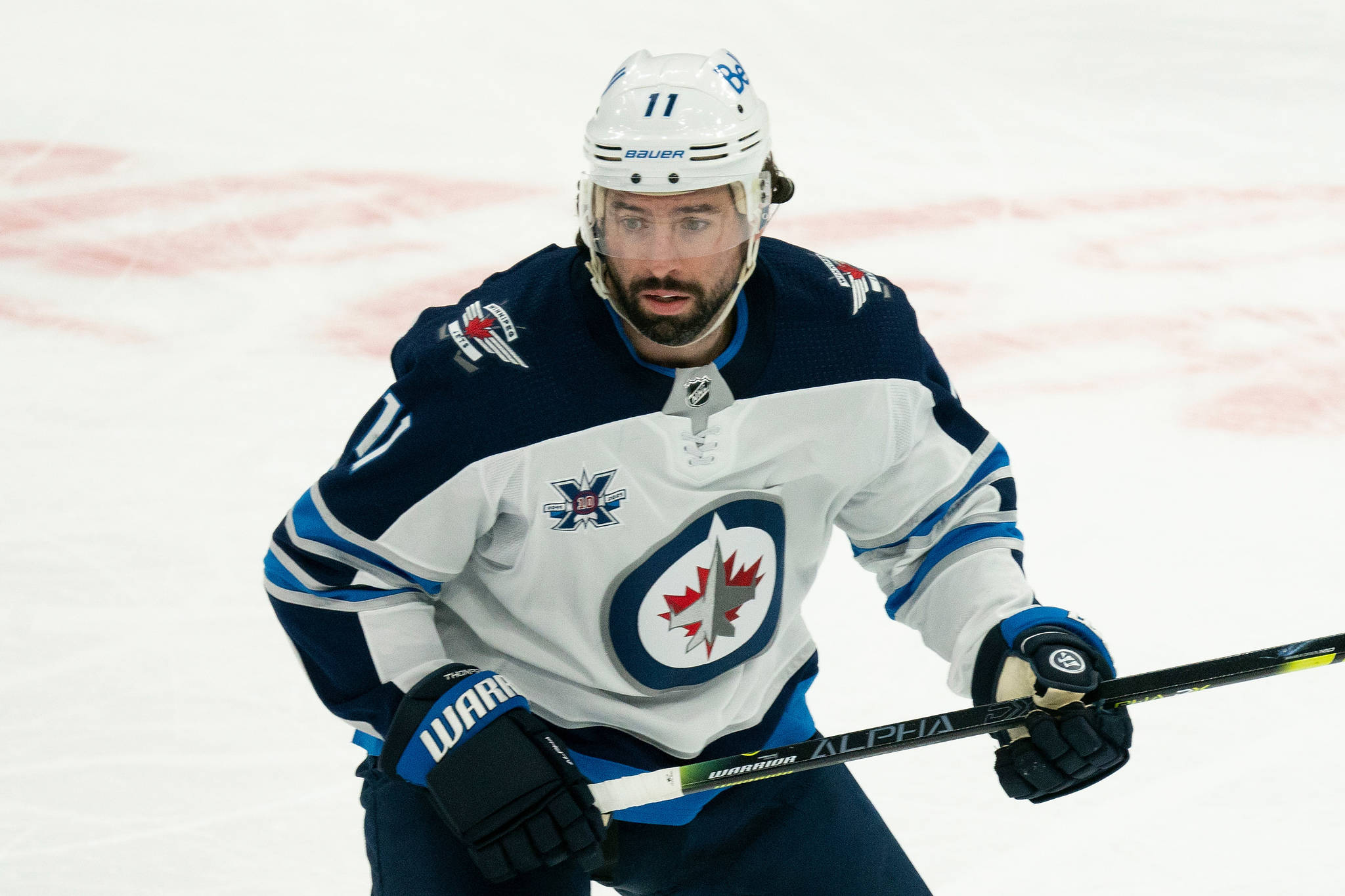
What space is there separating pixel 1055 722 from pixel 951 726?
0.41ft

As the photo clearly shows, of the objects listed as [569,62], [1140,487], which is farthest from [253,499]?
[569,62]

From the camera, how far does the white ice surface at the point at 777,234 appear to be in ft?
8.68

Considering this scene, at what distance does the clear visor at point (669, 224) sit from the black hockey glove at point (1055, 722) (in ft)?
2.05

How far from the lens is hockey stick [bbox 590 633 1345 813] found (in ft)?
6.10

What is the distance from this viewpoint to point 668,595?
1.91 m

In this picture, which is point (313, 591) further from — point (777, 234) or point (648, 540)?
point (777, 234)

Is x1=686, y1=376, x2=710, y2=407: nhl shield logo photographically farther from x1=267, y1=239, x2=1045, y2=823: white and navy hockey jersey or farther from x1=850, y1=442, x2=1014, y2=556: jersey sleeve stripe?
x1=850, y1=442, x2=1014, y2=556: jersey sleeve stripe

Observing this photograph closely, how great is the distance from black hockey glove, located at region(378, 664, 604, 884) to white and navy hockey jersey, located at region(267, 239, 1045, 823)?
0.23 feet

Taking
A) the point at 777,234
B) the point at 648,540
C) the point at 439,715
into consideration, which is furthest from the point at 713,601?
the point at 777,234

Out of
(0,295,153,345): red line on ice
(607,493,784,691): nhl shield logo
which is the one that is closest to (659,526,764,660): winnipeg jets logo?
(607,493,784,691): nhl shield logo

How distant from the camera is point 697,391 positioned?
6.06 ft

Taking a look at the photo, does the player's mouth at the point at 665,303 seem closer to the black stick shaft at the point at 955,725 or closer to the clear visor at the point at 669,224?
the clear visor at the point at 669,224

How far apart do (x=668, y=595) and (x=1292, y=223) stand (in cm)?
416

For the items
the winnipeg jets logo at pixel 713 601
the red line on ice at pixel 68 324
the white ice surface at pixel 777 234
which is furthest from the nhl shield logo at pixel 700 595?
the red line on ice at pixel 68 324
